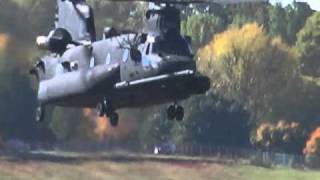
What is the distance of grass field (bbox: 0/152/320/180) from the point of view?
97062mm

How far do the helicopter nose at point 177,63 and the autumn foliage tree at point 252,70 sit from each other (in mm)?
94908

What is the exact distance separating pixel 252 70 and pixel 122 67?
9794cm

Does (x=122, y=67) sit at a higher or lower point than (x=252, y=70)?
lower

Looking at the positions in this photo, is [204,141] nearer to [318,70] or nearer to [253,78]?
[253,78]

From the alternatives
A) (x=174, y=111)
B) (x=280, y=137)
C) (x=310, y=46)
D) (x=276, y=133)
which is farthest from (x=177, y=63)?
(x=310, y=46)

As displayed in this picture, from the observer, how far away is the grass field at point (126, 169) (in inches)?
3821

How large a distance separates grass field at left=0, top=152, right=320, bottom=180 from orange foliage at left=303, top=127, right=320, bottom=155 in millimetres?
16466

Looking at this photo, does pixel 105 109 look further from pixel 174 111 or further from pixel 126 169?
pixel 126 169

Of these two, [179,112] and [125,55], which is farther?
[125,55]

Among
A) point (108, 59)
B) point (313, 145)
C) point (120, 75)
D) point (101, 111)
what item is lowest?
point (101, 111)

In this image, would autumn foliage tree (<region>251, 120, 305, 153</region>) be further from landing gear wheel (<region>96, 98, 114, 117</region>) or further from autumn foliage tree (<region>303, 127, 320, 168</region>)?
landing gear wheel (<region>96, 98, 114, 117</region>)

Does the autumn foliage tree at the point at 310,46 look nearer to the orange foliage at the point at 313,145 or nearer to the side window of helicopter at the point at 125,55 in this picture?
the orange foliage at the point at 313,145

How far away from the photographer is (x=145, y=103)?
152 feet

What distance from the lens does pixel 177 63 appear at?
4253 centimetres
